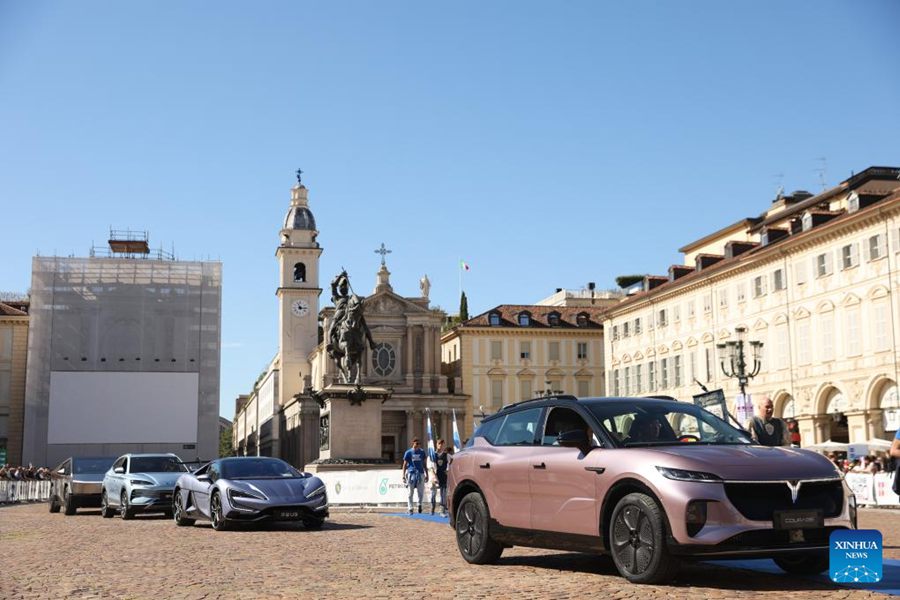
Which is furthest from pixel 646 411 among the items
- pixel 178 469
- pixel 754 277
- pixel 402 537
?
pixel 754 277

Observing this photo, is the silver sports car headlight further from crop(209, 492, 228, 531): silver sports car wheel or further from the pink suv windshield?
the pink suv windshield

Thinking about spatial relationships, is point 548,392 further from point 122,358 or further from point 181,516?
point 122,358

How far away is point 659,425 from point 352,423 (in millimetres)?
24016

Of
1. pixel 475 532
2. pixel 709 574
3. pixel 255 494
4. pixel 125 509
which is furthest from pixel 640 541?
pixel 125 509

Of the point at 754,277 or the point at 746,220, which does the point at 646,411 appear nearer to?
the point at 754,277

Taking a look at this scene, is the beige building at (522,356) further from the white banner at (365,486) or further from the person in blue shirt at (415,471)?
the person in blue shirt at (415,471)

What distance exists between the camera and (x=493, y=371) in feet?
302

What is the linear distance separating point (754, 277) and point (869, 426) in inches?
486

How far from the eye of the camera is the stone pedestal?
1315 inches

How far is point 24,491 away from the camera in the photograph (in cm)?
4547

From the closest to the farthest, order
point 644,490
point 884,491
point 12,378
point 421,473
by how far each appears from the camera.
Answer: point 644,490 → point 421,473 → point 884,491 → point 12,378

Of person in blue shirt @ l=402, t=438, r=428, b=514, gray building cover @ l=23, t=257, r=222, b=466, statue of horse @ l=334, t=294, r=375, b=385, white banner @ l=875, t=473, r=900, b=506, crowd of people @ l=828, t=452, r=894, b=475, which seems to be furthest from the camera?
gray building cover @ l=23, t=257, r=222, b=466

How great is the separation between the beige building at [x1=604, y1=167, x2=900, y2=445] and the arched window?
1646 inches

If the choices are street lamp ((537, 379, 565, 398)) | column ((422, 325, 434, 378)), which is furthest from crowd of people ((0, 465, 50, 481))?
column ((422, 325, 434, 378))
